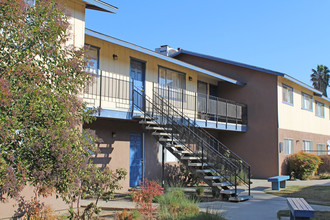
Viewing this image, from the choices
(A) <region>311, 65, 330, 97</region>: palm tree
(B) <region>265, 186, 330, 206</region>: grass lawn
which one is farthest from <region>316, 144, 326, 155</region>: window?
(A) <region>311, 65, 330, 97</region>: palm tree

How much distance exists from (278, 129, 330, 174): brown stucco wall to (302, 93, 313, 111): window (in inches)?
77.0

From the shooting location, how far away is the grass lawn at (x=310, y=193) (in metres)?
12.4

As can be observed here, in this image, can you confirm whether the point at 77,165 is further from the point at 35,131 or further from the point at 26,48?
the point at 26,48

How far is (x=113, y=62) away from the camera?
45.1ft

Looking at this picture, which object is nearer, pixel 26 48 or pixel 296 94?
pixel 26 48

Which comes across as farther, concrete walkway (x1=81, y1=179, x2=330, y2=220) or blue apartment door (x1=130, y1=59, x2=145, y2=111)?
blue apartment door (x1=130, y1=59, x2=145, y2=111)

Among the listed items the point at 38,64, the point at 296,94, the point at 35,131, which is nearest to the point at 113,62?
the point at 38,64

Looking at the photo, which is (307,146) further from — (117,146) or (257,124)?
(117,146)

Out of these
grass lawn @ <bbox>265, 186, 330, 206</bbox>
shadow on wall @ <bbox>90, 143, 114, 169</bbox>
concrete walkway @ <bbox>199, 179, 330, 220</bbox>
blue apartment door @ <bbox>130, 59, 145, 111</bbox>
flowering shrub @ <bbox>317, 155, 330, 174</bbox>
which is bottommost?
grass lawn @ <bbox>265, 186, 330, 206</bbox>

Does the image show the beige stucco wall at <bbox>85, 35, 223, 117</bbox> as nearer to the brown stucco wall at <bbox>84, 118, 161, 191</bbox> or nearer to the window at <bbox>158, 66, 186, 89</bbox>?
the window at <bbox>158, 66, 186, 89</bbox>

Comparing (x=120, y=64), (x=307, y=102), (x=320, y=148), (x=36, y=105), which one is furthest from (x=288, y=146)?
(x=36, y=105)

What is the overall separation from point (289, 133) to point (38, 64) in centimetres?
1877

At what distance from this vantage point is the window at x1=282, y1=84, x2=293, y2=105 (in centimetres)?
2122

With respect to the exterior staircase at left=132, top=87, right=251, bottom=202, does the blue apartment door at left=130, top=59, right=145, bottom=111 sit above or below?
above
